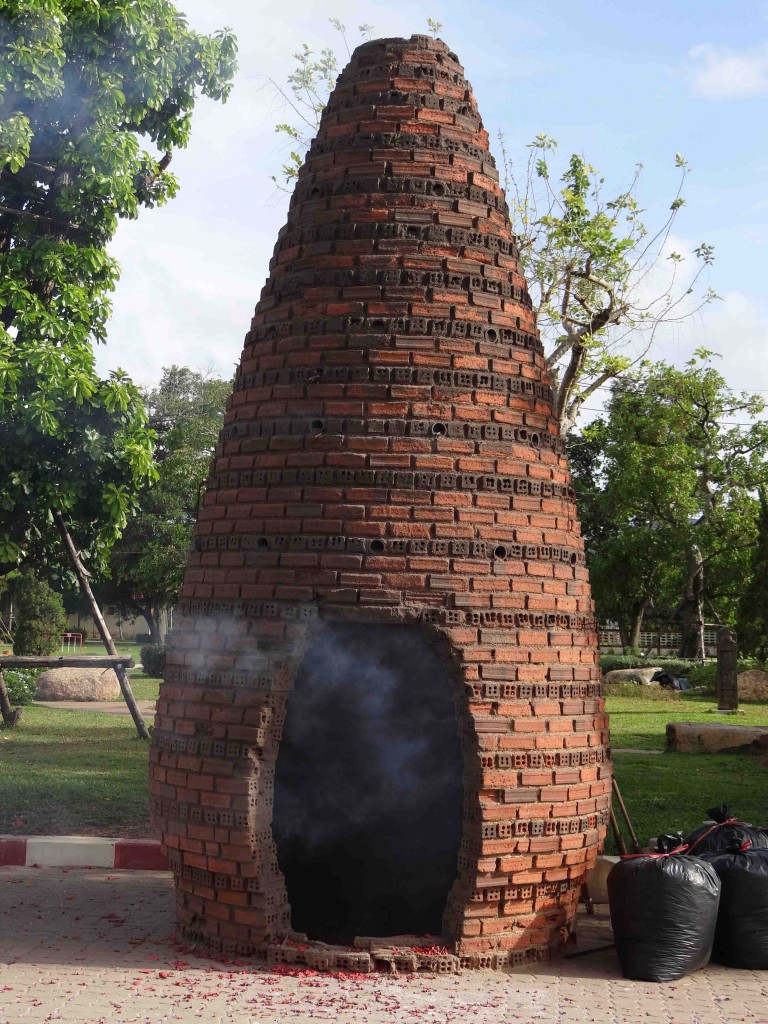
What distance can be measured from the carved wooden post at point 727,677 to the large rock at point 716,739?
17.1 feet

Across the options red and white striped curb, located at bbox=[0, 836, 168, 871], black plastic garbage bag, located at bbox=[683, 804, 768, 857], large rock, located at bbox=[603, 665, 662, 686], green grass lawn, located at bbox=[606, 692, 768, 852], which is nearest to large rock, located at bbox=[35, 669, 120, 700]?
green grass lawn, located at bbox=[606, 692, 768, 852]

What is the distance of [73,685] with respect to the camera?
20125 millimetres

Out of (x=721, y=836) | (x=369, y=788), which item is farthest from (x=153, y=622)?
(x=721, y=836)

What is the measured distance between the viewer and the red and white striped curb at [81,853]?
786 cm

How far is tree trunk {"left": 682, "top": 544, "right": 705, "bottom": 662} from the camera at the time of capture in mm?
30188

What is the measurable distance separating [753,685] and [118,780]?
15706mm

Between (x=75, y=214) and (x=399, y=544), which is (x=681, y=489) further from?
(x=399, y=544)

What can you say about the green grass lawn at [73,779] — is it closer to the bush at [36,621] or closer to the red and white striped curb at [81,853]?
the red and white striped curb at [81,853]

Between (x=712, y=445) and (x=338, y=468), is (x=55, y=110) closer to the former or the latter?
(x=338, y=468)

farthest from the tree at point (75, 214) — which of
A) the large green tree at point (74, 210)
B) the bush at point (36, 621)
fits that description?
the bush at point (36, 621)

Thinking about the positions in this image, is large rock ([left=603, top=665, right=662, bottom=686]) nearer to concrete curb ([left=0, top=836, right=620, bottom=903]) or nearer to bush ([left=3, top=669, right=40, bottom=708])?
bush ([left=3, top=669, right=40, bottom=708])

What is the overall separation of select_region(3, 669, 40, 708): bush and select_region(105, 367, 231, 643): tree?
17.4 feet

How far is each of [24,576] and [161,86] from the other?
6.71m

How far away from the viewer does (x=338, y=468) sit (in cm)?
536
